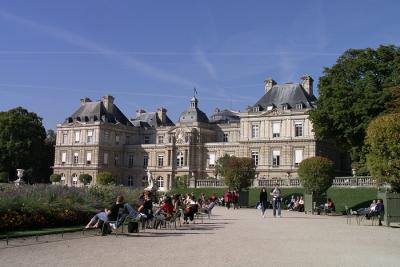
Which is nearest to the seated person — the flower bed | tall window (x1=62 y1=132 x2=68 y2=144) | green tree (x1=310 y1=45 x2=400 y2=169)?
the flower bed

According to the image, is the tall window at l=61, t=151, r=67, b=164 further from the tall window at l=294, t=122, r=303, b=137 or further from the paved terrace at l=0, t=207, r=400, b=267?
the paved terrace at l=0, t=207, r=400, b=267

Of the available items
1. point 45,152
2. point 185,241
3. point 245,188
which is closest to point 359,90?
point 245,188

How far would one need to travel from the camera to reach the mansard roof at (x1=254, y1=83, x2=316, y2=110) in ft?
187

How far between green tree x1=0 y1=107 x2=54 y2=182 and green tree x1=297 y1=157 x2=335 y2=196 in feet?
134

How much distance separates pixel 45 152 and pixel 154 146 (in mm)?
15838

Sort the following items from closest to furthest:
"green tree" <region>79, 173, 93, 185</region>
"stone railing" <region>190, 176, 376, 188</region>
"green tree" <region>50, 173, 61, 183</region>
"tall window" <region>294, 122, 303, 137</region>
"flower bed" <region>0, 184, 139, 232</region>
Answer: "flower bed" <region>0, 184, 139, 232</region> → "stone railing" <region>190, 176, 376, 188</region> → "tall window" <region>294, 122, 303, 137</region> → "green tree" <region>79, 173, 93, 185</region> → "green tree" <region>50, 173, 61, 183</region>

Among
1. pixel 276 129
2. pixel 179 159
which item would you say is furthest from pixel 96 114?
pixel 276 129

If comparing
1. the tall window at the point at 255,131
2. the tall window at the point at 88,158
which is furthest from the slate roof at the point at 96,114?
the tall window at the point at 255,131

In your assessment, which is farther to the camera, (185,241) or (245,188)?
(245,188)

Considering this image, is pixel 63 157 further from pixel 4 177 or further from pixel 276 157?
pixel 276 157

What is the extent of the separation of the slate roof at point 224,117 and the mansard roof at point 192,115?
386 cm

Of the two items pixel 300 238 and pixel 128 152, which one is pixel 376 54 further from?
pixel 128 152

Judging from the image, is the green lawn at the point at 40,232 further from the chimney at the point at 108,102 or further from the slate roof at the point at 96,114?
the chimney at the point at 108,102

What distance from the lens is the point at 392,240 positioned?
50.3 feet
